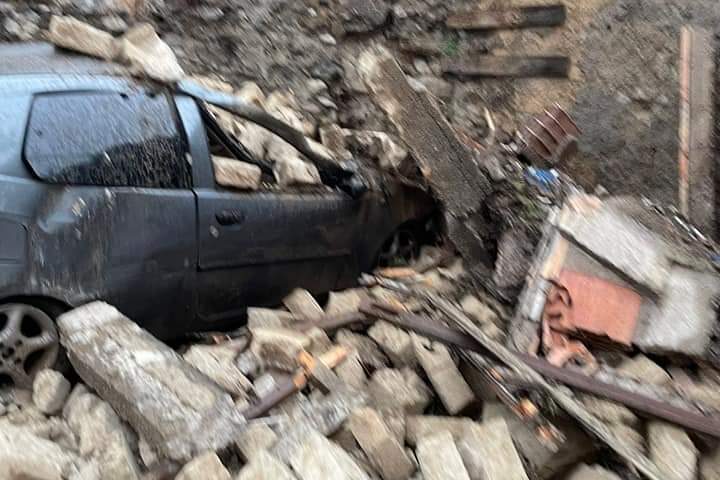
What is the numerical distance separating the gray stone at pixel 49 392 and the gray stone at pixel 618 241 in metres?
2.98

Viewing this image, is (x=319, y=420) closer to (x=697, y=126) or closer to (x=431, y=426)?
(x=431, y=426)

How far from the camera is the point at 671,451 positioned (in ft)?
11.9

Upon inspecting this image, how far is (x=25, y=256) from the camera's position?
12.1 feet

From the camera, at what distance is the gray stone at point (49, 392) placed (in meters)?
3.69

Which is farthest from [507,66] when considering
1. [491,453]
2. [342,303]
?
[491,453]

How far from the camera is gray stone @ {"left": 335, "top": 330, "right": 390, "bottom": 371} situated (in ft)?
14.6

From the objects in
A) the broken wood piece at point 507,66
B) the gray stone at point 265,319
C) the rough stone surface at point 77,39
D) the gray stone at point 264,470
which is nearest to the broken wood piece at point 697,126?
the broken wood piece at point 507,66

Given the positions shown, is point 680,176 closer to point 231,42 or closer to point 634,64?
point 634,64

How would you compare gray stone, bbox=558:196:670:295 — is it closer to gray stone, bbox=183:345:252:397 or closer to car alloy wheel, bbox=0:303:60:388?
gray stone, bbox=183:345:252:397

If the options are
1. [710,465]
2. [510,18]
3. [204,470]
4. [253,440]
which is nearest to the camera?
[204,470]

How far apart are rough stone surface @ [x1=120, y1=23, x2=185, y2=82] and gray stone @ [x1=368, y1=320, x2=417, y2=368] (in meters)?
1.91

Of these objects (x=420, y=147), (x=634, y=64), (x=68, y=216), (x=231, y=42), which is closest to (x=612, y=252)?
(x=420, y=147)

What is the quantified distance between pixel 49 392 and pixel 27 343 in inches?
11.0

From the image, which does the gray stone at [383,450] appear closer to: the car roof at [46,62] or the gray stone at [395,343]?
the gray stone at [395,343]
